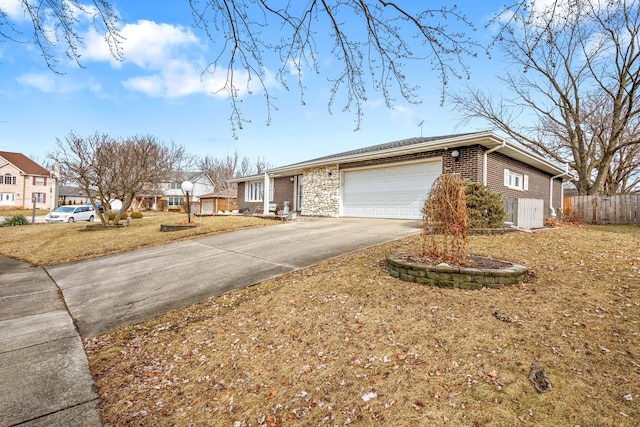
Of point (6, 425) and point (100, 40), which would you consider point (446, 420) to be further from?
point (100, 40)

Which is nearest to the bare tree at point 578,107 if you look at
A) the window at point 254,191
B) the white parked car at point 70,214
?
the window at point 254,191

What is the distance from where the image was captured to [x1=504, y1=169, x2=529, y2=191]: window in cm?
1146

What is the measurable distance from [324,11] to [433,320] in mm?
3521

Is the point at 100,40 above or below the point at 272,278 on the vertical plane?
above

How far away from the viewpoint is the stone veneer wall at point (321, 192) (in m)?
14.1

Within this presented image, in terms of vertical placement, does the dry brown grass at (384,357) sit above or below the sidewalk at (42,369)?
above

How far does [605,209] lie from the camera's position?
1339 cm

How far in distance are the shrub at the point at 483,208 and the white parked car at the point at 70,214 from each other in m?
25.3

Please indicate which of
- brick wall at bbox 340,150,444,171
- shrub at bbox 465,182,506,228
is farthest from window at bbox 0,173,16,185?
shrub at bbox 465,182,506,228

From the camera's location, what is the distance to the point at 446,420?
203 centimetres

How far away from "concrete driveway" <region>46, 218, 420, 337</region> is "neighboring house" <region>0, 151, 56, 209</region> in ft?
130

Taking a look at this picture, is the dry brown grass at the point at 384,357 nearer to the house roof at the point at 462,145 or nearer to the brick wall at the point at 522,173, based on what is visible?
the house roof at the point at 462,145

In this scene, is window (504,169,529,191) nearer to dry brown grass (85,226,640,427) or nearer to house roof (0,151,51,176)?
dry brown grass (85,226,640,427)

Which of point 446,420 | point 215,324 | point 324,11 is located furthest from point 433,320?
point 324,11
